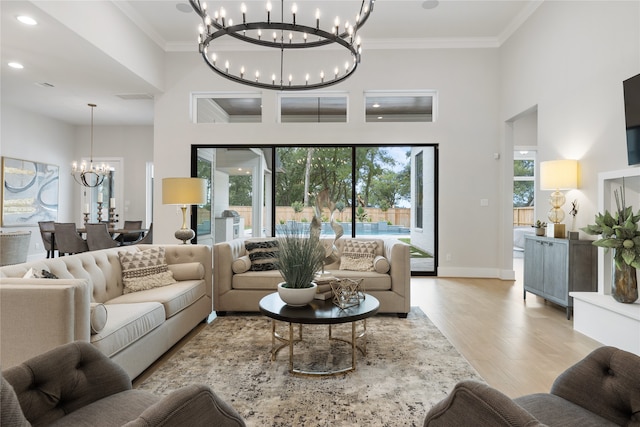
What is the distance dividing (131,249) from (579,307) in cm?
429

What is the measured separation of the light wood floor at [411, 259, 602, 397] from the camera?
2484 mm

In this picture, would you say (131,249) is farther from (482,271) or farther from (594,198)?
(482,271)

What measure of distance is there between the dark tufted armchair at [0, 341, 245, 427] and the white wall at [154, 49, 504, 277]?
512 cm

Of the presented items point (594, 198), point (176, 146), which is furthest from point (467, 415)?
point (176, 146)

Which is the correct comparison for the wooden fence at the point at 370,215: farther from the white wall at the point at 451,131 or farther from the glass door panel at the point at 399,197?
the white wall at the point at 451,131

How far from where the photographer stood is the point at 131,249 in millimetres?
3395

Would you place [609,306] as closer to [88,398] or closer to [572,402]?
[572,402]

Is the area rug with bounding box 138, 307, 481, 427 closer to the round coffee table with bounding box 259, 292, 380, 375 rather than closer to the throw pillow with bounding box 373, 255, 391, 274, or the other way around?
the round coffee table with bounding box 259, 292, 380, 375

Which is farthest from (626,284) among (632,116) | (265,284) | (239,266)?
(239,266)

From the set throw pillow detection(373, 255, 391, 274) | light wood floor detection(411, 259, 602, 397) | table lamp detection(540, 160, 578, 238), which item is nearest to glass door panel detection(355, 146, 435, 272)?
light wood floor detection(411, 259, 602, 397)

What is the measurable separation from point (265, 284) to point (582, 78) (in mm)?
4187

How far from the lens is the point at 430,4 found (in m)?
4.96

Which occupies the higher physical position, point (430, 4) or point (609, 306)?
point (430, 4)

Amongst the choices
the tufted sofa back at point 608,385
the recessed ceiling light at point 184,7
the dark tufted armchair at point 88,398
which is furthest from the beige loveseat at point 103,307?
the recessed ceiling light at point 184,7
